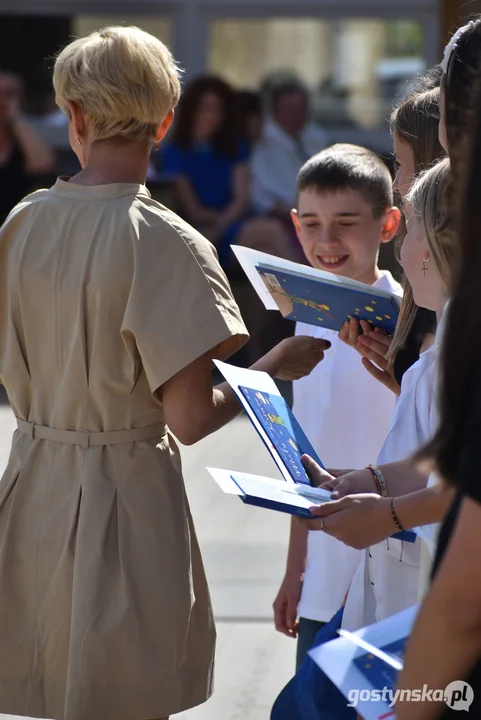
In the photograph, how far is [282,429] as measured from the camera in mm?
2035

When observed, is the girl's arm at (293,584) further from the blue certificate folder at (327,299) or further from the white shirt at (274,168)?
the white shirt at (274,168)

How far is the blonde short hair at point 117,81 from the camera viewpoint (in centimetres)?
215

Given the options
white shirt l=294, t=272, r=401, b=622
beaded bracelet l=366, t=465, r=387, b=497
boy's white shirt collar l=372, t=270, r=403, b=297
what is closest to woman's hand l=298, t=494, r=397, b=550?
beaded bracelet l=366, t=465, r=387, b=497

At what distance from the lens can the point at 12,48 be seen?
1083 cm

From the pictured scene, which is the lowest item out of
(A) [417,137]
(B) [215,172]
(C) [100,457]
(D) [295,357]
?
(B) [215,172]

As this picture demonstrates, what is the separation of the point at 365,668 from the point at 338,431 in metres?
1.19

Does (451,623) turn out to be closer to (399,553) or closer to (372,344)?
(399,553)

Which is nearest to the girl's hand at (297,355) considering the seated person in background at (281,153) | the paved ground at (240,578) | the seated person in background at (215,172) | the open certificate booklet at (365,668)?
the open certificate booklet at (365,668)

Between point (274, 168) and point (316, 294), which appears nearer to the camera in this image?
point (316, 294)

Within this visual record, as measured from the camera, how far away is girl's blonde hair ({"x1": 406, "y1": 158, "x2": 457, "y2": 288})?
1986mm

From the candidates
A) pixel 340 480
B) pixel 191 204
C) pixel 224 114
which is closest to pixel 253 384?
pixel 340 480

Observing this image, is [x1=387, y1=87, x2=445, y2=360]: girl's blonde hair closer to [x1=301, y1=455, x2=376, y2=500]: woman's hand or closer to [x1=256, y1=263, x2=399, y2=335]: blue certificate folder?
[x1=256, y1=263, x2=399, y2=335]: blue certificate folder

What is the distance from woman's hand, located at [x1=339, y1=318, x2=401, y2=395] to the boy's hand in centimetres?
55

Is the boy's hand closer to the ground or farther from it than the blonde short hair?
closer to the ground
